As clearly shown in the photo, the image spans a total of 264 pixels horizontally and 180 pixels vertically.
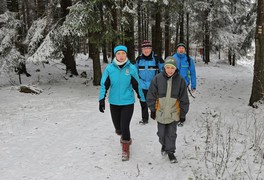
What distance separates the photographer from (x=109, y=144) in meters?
6.44

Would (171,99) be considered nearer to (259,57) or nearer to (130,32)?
(259,57)

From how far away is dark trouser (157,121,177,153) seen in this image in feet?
Result: 17.1

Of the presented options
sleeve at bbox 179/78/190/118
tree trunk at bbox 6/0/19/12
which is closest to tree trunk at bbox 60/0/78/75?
tree trunk at bbox 6/0/19/12

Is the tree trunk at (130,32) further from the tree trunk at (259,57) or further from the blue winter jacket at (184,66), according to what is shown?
the tree trunk at (259,57)

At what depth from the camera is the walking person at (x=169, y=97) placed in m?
5.06

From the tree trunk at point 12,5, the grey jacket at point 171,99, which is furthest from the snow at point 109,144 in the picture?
the tree trunk at point 12,5

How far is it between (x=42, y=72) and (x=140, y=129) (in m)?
12.4

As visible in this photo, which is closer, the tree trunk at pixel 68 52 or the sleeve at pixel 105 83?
the sleeve at pixel 105 83

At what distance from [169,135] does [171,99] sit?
73 cm

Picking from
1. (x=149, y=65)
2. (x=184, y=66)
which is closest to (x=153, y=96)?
(x=149, y=65)

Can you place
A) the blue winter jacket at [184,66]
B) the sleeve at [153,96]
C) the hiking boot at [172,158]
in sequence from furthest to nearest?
the blue winter jacket at [184,66] < the hiking boot at [172,158] < the sleeve at [153,96]

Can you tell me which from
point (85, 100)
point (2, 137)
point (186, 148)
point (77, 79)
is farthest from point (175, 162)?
point (77, 79)

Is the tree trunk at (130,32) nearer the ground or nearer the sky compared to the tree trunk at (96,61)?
nearer the sky

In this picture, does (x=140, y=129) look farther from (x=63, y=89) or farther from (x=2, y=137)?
(x=63, y=89)
